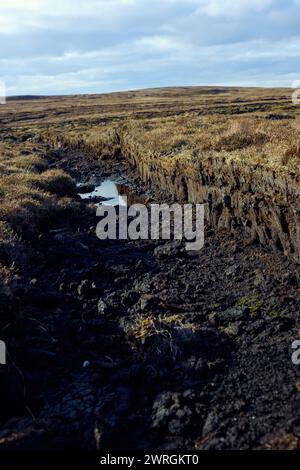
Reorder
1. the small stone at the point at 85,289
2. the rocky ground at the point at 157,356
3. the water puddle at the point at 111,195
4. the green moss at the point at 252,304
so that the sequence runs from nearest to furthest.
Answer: the rocky ground at the point at 157,356, the green moss at the point at 252,304, the small stone at the point at 85,289, the water puddle at the point at 111,195

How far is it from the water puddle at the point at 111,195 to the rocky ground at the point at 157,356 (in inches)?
378

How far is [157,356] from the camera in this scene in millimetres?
8836

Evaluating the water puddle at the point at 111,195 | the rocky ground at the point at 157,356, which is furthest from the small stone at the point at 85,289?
the water puddle at the point at 111,195

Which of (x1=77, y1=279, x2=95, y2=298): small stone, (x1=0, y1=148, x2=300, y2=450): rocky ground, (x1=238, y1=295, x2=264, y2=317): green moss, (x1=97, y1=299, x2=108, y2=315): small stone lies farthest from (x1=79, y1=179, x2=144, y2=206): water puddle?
(x1=238, y1=295, x2=264, y2=317): green moss

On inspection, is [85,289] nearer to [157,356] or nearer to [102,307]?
[102,307]

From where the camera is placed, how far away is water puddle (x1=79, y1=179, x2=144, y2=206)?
23766 millimetres

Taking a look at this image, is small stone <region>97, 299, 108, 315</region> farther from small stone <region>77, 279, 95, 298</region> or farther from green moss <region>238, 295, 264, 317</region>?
green moss <region>238, 295, 264, 317</region>

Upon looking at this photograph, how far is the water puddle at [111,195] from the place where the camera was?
78.0 feet

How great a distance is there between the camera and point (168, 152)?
23.4 meters

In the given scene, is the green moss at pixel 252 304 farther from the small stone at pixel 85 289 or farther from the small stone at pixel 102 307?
the small stone at pixel 85 289

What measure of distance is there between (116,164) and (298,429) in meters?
28.5

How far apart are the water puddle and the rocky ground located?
9612 millimetres

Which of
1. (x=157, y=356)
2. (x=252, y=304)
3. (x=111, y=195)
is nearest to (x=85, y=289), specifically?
(x=157, y=356)
